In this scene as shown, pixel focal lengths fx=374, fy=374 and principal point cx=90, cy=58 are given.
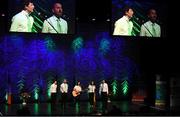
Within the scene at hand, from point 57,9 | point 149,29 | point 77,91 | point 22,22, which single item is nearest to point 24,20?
point 22,22

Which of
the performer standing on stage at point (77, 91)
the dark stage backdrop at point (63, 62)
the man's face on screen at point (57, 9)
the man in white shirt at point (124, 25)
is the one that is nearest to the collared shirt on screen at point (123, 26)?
the man in white shirt at point (124, 25)

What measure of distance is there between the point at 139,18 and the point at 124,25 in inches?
40.4

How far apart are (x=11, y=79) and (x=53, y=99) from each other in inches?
124

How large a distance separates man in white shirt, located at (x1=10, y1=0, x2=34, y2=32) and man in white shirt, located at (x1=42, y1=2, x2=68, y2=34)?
0.77 meters

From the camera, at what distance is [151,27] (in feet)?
66.5

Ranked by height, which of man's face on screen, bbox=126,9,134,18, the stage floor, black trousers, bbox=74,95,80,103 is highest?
man's face on screen, bbox=126,9,134,18

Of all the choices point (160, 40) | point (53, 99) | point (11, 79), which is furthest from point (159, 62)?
point (11, 79)

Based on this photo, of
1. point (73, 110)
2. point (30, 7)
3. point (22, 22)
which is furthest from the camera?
point (30, 7)

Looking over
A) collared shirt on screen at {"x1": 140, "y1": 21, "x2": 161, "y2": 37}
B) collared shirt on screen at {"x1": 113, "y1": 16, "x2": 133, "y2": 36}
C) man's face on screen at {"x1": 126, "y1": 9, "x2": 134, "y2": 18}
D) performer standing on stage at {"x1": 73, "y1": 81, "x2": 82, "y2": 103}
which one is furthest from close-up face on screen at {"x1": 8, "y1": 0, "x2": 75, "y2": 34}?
collared shirt on screen at {"x1": 140, "y1": 21, "x2": 161, "y2": 37}

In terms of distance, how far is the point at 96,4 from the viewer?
819 inches

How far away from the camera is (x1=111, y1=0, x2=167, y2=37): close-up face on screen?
1978 cm

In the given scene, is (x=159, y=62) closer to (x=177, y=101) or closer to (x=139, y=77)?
(x=139, y=77)

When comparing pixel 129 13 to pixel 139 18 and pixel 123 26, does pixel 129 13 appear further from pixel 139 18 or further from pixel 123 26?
pixel 123 26

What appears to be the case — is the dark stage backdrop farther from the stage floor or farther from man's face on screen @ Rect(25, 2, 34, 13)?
man's face on screen @ Rect(25, 2, 34, 13)
